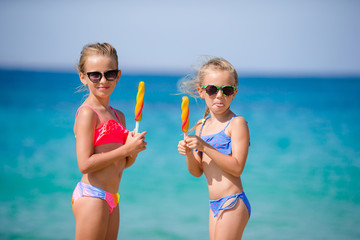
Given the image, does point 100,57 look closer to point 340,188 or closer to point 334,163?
point 340,188

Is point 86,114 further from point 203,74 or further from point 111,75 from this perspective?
point 203,74

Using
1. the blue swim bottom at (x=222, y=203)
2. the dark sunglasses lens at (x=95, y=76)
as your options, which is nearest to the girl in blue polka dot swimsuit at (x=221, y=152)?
the blue swim bottom at (x=222, y=203)

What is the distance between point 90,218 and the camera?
333cm

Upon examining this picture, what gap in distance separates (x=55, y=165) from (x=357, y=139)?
9.43 m

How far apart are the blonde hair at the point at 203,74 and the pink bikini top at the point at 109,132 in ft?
2.20

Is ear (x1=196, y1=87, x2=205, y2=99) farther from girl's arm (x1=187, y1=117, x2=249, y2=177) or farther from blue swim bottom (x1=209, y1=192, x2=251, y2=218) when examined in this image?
blue swim bottom (x1=209, y1=192, x2=251, y2=218)

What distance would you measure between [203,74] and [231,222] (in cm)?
118

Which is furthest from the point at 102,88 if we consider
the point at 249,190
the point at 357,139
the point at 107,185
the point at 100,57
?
the point at 357,139

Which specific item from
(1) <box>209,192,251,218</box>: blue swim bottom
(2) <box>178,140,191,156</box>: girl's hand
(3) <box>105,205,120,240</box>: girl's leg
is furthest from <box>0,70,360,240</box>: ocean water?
(2) <box>178,140,191,156</box>: girl's hand

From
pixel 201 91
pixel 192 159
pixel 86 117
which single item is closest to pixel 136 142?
pixel 86 117

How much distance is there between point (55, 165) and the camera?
10891 mm

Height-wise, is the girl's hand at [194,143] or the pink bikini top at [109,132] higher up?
the pink bikini top at [109,132]

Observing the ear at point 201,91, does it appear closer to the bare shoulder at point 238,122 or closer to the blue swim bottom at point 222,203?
the bare shoulder at point 238,122

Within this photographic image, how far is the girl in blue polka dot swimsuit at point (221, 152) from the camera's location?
3.41 m
